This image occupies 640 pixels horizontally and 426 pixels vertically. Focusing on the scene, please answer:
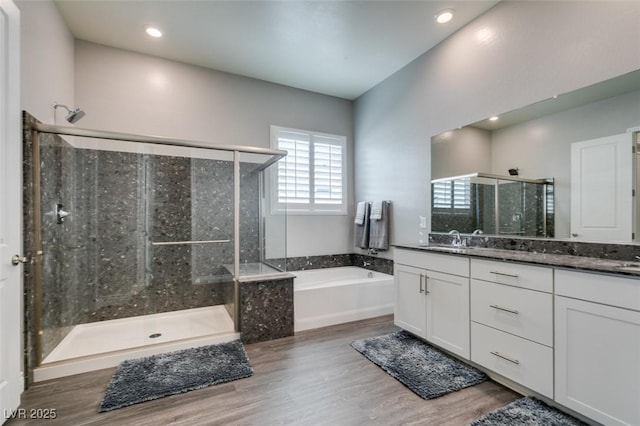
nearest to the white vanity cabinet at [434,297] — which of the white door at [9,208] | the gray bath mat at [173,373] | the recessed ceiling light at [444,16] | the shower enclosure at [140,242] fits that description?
the shower enclosure at [140,242]

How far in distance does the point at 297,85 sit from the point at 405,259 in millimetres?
2748

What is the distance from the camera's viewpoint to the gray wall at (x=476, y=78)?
191 cm

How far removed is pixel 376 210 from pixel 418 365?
6.53 feet

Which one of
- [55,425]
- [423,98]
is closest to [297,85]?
[423,98]

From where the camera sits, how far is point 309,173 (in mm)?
4055

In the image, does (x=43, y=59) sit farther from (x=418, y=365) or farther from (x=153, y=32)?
(x=418, y=365)

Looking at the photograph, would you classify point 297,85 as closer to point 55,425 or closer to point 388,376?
point 388,376

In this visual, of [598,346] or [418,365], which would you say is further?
[418,365]

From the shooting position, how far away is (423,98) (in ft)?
10.6

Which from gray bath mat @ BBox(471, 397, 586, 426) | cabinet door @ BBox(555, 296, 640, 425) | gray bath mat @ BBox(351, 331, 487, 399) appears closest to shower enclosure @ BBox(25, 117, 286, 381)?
gray bath mat @ BBox(351, 331, 487, 399)

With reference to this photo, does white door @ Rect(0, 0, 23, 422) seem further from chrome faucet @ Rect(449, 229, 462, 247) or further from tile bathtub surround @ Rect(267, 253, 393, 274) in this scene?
chrome faucet @ Rect(449, 229, 462, 247)

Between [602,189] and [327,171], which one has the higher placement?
[327,171]

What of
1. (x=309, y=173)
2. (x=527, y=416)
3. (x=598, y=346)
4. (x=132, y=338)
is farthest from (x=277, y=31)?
(x=527, y=416)

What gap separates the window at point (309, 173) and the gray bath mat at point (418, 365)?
6.47ft
